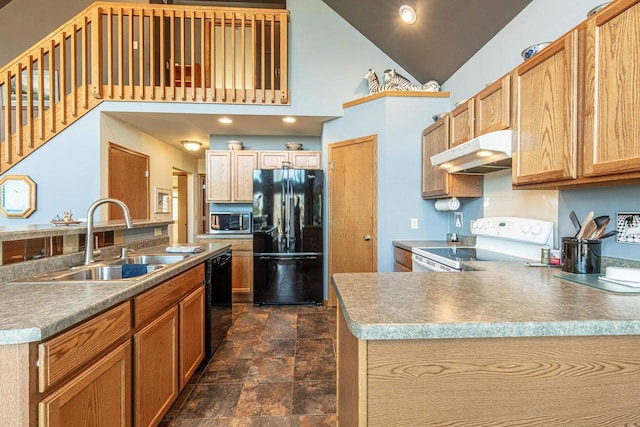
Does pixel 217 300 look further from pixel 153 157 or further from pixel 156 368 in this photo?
pixel 153 157

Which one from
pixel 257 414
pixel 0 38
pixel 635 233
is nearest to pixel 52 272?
pixel 257 414

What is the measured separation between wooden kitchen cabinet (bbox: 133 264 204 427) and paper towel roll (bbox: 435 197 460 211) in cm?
236

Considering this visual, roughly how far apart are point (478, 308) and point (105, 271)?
6.57 feet

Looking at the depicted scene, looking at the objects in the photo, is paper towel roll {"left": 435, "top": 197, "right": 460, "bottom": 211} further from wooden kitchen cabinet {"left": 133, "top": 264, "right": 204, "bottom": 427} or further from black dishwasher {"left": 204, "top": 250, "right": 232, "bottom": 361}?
wooden kitchen cabinet {"left": 133, "top": 264, "right": 204, "bottom": 427}

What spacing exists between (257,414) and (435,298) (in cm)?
141

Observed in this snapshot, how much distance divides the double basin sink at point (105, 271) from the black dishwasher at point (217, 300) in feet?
0.96

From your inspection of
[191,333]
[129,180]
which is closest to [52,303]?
[191,333]

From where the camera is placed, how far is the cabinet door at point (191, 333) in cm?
185

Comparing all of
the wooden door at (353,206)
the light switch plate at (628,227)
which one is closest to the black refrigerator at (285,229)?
the wooden door at (353,206)

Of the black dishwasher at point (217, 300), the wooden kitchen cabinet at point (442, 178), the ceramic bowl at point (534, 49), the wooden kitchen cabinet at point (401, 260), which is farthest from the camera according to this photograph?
the wooden kitchen cabinet at point (401, 260)

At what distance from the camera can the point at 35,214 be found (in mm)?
3473

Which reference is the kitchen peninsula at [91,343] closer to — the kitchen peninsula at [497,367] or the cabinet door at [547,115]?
Result: the kitchen peninsula at [497,367]

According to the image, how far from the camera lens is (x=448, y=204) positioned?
2.96 meters

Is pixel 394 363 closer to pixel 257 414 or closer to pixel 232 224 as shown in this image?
pixel 257 414
